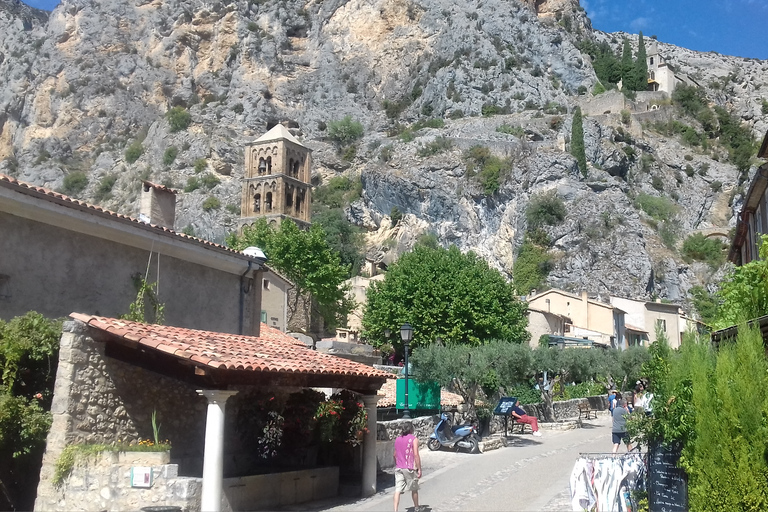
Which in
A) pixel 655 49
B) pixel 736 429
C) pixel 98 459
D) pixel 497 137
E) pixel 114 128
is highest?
pixel 655 49

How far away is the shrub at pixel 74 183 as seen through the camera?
91.8 meters

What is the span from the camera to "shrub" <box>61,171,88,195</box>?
91.8 meters

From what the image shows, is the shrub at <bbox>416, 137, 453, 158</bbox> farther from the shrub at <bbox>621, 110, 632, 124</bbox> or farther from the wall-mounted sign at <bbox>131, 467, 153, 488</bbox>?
the wall-mounted sign at <bbox>131, 467, 153, 488</bbox>

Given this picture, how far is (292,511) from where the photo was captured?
11.8 m

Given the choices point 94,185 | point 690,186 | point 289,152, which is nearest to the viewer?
point 289,152

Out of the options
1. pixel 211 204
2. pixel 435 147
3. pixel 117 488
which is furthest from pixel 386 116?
pixel 117 488

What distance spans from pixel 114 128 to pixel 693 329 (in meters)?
100

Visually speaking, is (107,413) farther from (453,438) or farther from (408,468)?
(453,438)

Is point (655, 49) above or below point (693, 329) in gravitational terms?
above

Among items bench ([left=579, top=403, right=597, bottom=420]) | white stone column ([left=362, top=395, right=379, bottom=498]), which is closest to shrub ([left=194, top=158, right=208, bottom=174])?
bench ([left=579, top=403, right=597, bottom=420])

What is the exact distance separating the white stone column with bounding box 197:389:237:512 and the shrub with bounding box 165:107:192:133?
86.7 metres

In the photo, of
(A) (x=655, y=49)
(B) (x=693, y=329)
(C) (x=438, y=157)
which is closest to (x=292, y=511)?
(B) (x=693, y=329)

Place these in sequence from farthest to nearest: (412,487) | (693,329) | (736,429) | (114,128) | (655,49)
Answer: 1. (655,49)
2. (114,128)
3. (412,487)
4. (693,329)
5. (736,429)

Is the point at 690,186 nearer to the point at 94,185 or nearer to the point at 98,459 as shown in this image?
the point at 94,185
